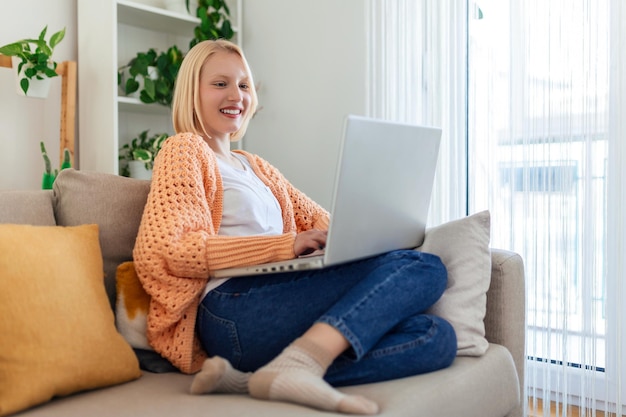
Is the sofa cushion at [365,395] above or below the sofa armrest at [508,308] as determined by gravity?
below

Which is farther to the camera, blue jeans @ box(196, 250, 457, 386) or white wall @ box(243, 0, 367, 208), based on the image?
white wall @ box(243, 0, 367, 208)

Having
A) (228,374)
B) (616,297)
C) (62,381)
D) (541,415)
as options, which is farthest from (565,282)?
(62,381)

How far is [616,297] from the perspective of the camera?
6.92 feet

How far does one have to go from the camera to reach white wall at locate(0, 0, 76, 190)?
267cm

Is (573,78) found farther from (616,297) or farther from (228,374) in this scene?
(228,374)

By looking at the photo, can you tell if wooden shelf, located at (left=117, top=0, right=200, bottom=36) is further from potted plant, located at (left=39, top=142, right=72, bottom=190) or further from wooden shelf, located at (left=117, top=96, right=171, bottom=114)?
potted plant, located at (left=39, top=142, right=72, bottom=190)

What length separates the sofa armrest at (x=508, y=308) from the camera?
5.32 ft

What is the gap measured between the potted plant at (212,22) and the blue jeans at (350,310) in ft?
6.13

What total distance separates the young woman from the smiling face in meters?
0.22

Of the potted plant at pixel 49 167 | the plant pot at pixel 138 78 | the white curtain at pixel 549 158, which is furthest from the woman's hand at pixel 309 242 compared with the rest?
the plant pot at pixel 138 78

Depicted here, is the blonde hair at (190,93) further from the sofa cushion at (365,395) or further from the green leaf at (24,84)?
the green leaf at (24,84)

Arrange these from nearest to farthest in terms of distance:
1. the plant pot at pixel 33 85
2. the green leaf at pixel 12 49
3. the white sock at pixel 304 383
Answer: the white sock at pixel 304 383 < the green leaf at pixel 12 49 < the plant pot at pixel 33 85

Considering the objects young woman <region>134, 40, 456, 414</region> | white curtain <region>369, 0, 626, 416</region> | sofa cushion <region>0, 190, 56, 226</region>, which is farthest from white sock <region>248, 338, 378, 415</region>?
white curtain <region>369, 0, 626, 416</region>

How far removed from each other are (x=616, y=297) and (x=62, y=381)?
1686 mm
